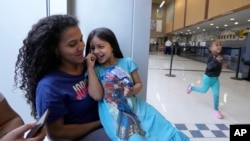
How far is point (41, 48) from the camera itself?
107 cm

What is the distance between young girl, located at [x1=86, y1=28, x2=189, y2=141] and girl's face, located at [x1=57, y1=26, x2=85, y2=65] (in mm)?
149

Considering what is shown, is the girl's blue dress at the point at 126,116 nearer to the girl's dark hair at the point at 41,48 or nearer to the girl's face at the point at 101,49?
the girl's face at the point at 101,49

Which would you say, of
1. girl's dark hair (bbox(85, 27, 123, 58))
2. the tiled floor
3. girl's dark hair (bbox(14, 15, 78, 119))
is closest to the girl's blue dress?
girl's dark hair (bbox(85, 27, 123, 58))

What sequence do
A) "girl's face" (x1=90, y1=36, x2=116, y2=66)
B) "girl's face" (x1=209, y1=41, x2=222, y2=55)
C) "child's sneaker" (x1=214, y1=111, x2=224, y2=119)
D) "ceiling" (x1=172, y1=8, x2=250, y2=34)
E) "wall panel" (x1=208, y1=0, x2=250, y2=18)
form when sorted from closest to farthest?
1. "girl's face" (x1=90, y1=36, x2=116, y2=66)
2. "child's sneaker" (x1=214, y1=111, x2=224, y2=119)
3. "girl's face" (x1=209, y1=41, x2=222, y2=55)
4. "wall panel" (x1=208, y1=0, x2=250, y2=18)
5. "ceiling" (x1=172, y1=8, x2=250, y2=34)

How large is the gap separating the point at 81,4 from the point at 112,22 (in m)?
0.25

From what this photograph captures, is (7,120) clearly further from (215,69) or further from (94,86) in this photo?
(215,69)

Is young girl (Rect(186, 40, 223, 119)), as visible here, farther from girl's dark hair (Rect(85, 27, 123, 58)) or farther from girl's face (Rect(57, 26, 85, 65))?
girl's face (Rect(57, 26, 85, 65))

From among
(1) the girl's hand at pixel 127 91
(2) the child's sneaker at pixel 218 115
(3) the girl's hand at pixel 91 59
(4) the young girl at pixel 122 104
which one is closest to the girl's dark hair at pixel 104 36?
(4) the young girl at pixel 122 104

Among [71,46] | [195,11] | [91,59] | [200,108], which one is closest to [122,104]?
[91,59]

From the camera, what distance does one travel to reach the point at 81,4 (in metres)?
1.56

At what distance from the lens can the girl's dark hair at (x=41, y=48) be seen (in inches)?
41.9

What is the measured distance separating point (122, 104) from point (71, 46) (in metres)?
0.41

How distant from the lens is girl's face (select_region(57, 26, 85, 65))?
1.10 m

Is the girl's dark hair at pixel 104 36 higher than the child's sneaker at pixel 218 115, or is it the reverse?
the girl's dark hair at pixel 104 36
